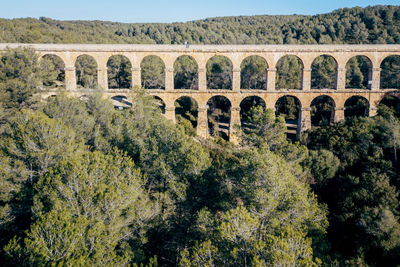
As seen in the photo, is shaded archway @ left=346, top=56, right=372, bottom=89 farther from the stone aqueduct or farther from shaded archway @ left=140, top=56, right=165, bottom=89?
shaded archway @ left=140, top=56, right=165, bottom=89

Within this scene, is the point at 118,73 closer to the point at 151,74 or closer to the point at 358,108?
the point at 151,74

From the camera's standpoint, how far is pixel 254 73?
124 feet

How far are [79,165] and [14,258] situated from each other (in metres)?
3.87

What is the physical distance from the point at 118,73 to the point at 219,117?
560 inches

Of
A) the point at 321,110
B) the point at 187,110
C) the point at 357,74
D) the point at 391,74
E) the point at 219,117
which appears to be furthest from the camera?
the point at 357,74

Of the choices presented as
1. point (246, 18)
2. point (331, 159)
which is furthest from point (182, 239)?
point (246, 18)

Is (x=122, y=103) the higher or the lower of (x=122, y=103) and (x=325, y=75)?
the lower

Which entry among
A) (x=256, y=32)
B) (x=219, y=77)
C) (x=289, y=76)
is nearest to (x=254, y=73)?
(x=289, y=76)

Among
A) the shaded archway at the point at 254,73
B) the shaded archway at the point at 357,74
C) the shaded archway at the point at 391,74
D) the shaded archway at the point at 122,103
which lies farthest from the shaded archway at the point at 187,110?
the shaded archway at the point at 391,74

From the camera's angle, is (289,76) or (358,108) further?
(289,76)

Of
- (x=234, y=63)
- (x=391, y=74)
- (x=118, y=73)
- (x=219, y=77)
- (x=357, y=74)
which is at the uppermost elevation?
(x=234, y=63)

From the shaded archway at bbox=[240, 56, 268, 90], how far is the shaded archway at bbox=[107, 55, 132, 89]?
13581 millimetres

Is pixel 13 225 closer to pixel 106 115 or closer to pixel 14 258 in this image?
pixel 14 258

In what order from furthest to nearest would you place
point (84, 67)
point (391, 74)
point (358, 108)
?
1. point (84, 67)
2. point (391, 74)
3. point (358, 108)
